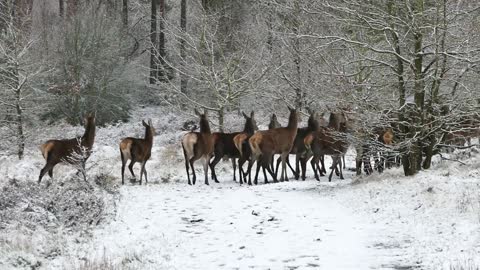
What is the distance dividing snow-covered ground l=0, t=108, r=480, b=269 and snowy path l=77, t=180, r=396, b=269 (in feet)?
0.05

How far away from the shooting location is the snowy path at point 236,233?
24.4 ft

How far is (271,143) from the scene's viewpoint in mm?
16594

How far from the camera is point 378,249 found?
25.4 ft

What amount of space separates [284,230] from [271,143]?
24.8 feet

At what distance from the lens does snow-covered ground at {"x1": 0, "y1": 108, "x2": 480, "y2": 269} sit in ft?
24.1

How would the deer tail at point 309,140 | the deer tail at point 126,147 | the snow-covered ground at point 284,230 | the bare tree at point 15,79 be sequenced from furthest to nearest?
the bare tree at point 15,79
the deer tail at point 309,140
the deer tail at point 126,147
the snow-covered ground at point 284,230

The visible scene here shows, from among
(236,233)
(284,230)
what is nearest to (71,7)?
(236,233)

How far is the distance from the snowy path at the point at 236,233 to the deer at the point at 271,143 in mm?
3326

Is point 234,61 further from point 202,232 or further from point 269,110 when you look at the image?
point 202,232

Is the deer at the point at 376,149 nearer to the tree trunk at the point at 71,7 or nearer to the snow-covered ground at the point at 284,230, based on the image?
the snow-covered ground at the point at 284,230

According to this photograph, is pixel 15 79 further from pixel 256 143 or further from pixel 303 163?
pixel 303 163

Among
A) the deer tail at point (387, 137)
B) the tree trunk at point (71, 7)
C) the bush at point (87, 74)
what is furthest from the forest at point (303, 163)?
the tree trunk at point (71, 7)

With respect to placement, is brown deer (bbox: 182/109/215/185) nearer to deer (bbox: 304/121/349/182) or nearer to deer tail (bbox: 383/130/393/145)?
deer (bbox: 304/121/349/182)

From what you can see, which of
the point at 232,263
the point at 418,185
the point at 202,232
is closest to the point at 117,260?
the point at 232,263
